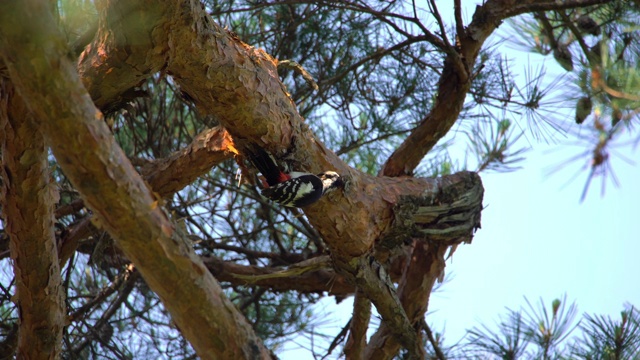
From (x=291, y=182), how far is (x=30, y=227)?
85 centimetres

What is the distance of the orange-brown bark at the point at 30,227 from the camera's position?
1817 millimetres

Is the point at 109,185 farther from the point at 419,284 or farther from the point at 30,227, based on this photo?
the point at 419,284

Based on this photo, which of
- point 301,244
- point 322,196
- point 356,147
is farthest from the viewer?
point 301,244

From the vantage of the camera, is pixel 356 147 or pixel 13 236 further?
pixel 356 147

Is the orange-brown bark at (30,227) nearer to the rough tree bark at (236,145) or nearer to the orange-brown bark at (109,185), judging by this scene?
the rough tree bark at (236,145)

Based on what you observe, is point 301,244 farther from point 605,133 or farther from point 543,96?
point 605,133

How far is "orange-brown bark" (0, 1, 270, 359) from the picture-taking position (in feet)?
4.02

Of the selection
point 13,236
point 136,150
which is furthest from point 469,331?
point 13,236

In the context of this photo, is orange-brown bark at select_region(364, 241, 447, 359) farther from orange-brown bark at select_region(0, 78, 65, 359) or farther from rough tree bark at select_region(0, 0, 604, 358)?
orange-brown bark at select_region(0, 78, 65, 359)

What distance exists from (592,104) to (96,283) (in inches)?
110

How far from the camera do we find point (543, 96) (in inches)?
124

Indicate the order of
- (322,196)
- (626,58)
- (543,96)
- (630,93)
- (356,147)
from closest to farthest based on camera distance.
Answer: (630,93) < (322,196) < (626,58) < (543,96) < (356,147)

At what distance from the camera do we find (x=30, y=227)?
6.37ft

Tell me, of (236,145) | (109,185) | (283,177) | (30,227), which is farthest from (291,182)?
(109,185)
